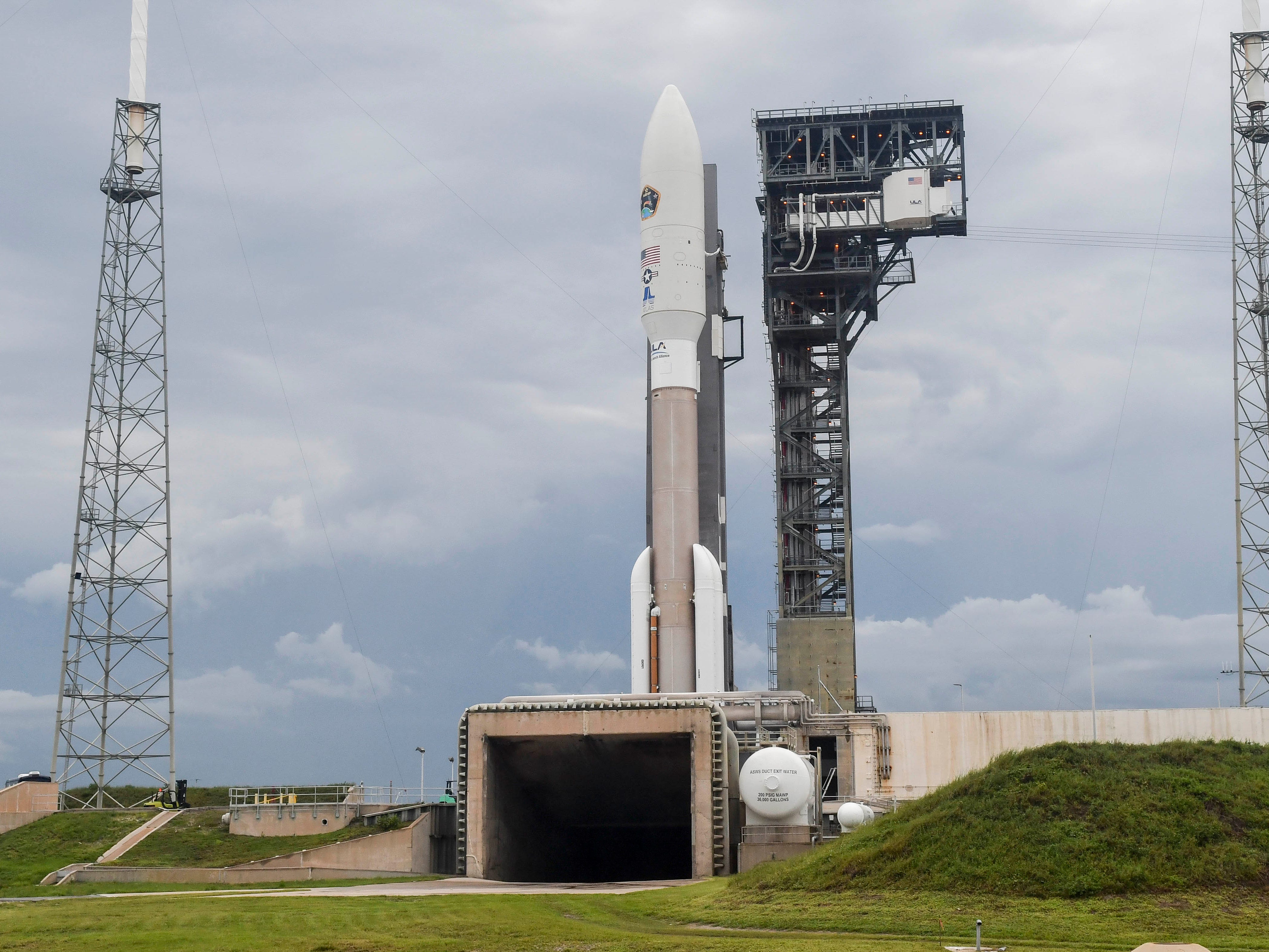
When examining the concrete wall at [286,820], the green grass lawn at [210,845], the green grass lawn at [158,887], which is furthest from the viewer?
the concrete wall at [286,820]

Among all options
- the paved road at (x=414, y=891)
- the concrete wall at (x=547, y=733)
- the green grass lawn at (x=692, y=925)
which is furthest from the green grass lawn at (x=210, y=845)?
the green grass lawn at (x=692, y=925)

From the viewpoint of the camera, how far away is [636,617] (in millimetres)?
57812

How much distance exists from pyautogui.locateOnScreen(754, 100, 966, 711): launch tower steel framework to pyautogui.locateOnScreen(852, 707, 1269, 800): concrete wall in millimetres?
12070

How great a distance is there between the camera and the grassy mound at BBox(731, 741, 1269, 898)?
29141 mm

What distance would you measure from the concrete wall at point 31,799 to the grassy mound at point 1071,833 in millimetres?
33293

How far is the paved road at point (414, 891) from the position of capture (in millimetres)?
37125

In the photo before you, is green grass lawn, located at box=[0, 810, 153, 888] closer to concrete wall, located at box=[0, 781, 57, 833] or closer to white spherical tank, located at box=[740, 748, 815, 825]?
concrete wall, located at box=[0, 781, 57, 833]

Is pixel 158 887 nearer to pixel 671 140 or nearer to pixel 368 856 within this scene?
pixel 368 856

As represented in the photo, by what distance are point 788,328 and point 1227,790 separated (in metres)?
46.1

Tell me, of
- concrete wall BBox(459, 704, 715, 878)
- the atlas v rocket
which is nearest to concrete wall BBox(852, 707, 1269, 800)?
the atlas v rocket

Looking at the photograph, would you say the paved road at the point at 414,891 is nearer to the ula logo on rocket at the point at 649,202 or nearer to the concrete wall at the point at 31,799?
the concrete wall at the point at 31,799

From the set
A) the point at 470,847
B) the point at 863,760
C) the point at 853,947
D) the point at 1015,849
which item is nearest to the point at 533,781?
the point at 470,847

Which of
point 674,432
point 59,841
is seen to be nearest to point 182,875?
point 59,841

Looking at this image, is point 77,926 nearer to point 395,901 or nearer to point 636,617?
point 395,901
